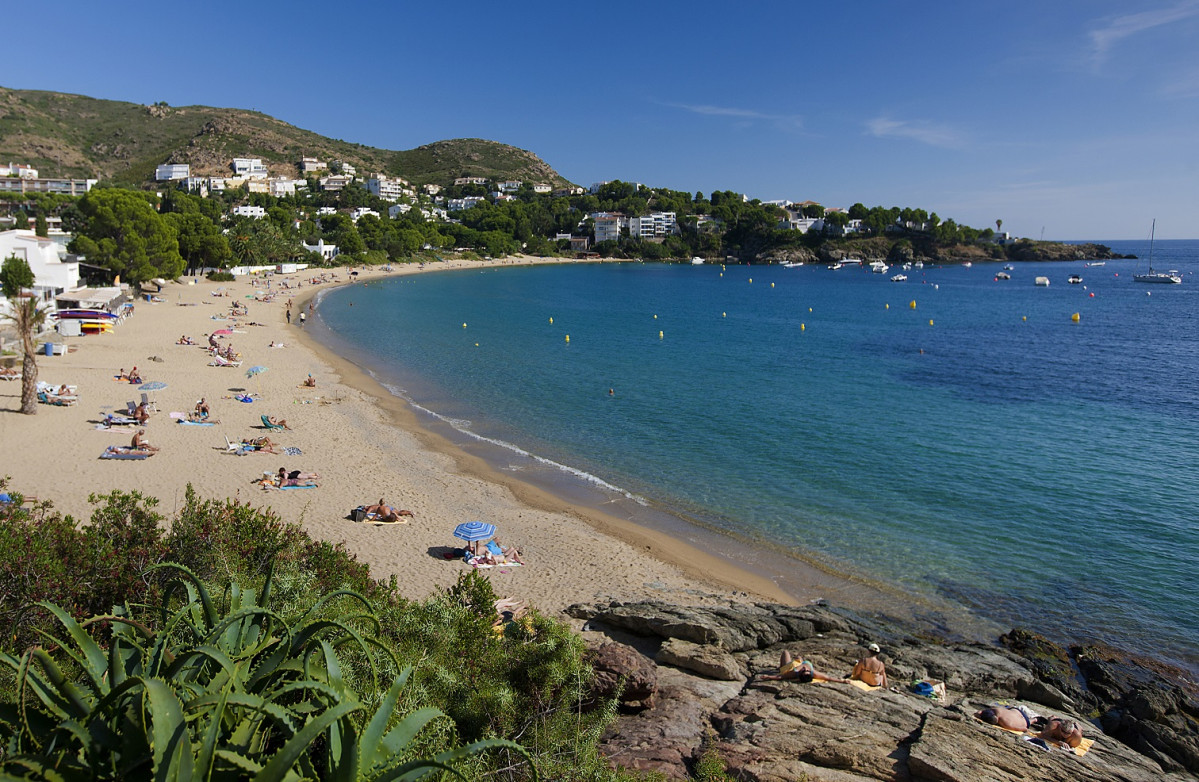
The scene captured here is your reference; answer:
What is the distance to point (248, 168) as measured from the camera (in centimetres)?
15825

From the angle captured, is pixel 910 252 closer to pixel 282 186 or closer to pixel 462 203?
pixel 462 203

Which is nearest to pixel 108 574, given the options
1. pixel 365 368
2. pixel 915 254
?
pixel 365 368

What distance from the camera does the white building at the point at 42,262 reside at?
38938 mm

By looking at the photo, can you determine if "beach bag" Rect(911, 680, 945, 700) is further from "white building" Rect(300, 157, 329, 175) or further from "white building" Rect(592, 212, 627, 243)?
"white building" Rect(300, 157, 329, 175)

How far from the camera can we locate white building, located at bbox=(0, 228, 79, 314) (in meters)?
38.9

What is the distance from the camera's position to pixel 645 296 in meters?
83.3

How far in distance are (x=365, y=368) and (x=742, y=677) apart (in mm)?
30516

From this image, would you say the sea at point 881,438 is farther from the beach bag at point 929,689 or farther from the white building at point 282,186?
the white building at point 282,186

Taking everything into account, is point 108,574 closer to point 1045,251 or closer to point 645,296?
point 645,296

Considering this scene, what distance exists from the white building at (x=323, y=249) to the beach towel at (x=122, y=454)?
83586 millimetres

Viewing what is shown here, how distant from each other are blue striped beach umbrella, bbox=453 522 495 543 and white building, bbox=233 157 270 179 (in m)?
163

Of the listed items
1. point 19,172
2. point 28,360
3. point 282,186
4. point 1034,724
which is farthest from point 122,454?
point 282,186

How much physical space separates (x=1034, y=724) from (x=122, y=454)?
67.5ft

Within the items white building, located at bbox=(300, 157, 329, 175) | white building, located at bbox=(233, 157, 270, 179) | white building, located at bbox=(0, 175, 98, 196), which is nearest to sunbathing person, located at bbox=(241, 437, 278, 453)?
white building, located at bbox=(0, 175, 98, 196)
